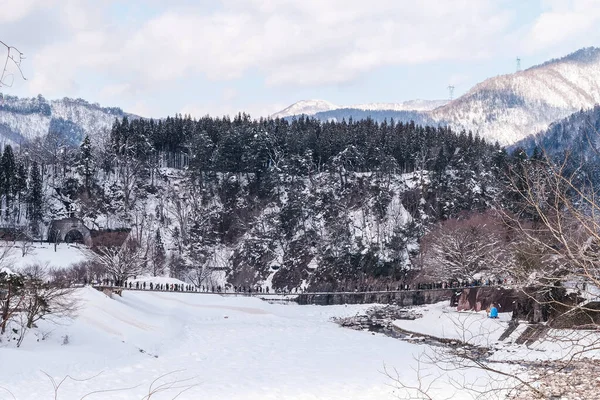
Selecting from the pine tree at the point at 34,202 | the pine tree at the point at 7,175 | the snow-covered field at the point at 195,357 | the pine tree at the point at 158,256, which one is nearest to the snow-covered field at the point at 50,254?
the pine tree at the point at 158,256

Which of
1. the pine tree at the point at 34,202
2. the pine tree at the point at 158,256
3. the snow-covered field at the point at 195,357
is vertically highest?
the pine tree at the point at 34,202

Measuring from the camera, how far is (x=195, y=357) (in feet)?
72.2

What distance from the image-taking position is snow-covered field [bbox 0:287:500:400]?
16156 mm

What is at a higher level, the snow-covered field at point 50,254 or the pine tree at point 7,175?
the pine tree at point 7,175

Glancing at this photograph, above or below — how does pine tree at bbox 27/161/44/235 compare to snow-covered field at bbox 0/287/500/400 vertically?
above

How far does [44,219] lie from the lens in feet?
236

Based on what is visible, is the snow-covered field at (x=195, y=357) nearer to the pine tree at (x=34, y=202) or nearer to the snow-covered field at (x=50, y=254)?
the snow-covered field at (x=50, y=254)

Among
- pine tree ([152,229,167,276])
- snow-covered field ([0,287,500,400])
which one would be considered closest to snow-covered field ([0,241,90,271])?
pine tree ([152,229,167,276])

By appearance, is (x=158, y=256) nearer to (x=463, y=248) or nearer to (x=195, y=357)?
(x=463, y=248)

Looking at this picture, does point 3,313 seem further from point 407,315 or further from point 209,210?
point 209,210

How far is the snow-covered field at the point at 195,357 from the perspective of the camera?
16.2m

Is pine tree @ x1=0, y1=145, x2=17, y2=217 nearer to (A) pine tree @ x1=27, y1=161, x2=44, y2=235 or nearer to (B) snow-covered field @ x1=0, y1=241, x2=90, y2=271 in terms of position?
(A) pine tree @ x1=27, y1=161, x2=44, y2=235

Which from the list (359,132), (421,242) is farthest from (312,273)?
(359,132)

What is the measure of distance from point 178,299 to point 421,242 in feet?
96.8
